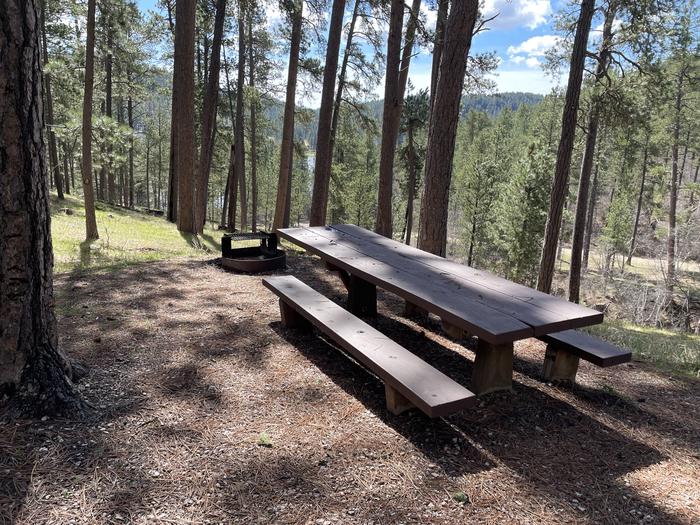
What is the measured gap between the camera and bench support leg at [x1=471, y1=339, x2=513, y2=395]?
10.3 feet

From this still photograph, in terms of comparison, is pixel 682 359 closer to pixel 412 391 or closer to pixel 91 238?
pixel 412 391

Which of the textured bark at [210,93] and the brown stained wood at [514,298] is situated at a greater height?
the textured bark at [210,93]

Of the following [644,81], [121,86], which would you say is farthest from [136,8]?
[644,81]

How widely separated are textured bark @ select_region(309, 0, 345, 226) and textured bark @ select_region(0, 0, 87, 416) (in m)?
7.69

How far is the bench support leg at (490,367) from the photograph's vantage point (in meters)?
3.14

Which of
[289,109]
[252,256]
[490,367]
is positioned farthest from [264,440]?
[289,109]

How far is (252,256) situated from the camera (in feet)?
23.8

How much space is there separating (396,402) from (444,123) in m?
3.77

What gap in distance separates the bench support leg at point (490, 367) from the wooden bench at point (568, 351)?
40 centimetres

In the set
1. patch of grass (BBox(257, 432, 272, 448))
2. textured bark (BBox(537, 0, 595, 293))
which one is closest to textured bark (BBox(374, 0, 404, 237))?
textured bark (BBox(537, 0, 595, 293))

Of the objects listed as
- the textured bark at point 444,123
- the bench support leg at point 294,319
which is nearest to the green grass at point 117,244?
the bench support leg at point 294,319

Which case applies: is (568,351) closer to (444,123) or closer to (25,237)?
(444,123)

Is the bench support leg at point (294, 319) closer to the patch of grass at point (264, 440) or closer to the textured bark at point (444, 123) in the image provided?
the patch of grass at point (264, 440)

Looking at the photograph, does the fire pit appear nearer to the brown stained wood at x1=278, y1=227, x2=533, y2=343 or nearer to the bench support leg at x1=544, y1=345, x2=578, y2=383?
the brown stained wood at x1=278, y1=227, x2=533, y2=343
